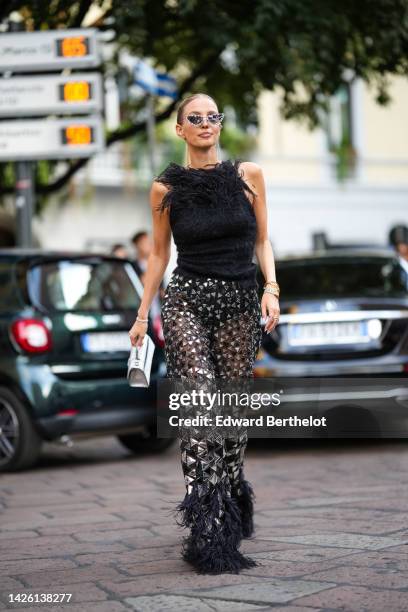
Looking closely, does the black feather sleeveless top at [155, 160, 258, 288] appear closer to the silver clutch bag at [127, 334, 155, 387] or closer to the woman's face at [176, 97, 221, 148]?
the woman's face at [176, 97, 221, 148]

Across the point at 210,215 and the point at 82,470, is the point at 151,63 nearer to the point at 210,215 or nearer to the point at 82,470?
the point at 82,470

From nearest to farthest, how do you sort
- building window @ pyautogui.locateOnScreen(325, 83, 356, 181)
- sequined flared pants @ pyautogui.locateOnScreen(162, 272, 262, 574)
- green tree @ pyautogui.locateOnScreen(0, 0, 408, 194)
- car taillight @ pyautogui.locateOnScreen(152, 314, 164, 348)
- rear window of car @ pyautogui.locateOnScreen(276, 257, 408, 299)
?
sequined flared pants @ pyautogui.locateOnScreen(162, 272, 262, 574) → rear window of car @ pyautogui.locateOnScreen(276, 257, 408, 299) → car taillight @ pyautogui.locateOnScreen(152, 314, 164, 348) → green tree @ pyautogui.locateOnScreen(0, 0, 408, 194) → building window @ pyautogui.locateOnScreen(325, 83, 356, 181)

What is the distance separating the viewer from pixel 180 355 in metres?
5.46

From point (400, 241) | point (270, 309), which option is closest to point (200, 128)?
point (270, 309)

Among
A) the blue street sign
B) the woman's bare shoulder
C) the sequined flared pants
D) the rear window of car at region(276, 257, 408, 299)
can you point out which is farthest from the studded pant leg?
the blue street sign

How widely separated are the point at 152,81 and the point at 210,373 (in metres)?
8.41

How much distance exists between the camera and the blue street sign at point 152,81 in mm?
13209

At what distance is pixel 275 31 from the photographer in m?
12.1

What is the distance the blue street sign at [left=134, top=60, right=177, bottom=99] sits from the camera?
13.2 meters

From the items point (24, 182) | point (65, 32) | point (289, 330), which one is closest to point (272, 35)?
point (65, 32)

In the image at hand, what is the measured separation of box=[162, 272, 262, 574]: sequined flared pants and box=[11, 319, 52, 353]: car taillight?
3608 millimetres

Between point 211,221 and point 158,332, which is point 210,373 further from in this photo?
point 158,332

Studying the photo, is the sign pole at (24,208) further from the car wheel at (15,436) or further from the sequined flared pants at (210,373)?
the sequined flared pants at (210,373)

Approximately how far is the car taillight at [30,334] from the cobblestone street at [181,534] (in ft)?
2.88
